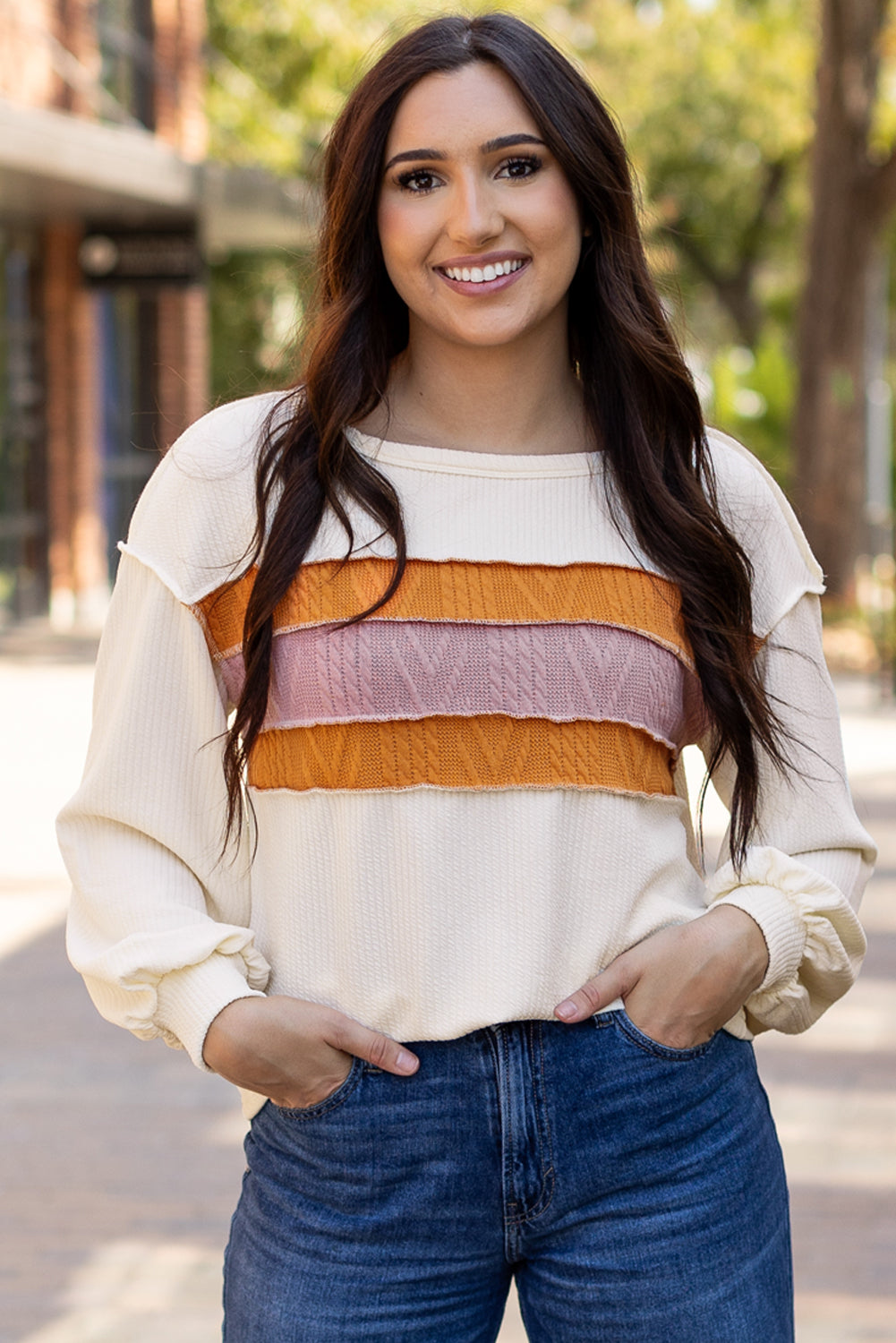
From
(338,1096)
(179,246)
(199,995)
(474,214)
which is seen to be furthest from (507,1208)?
(179,246)

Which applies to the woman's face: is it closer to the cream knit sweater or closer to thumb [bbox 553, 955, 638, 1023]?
the cream knit sweater

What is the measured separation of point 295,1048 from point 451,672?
1.37 feet

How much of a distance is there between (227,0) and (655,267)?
18185 mm

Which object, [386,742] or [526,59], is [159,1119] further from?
[526,59]

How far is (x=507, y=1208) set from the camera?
6.16 ft

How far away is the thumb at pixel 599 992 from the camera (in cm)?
190

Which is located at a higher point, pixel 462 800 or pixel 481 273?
pixel 481 273

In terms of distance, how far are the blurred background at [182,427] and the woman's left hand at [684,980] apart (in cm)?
80

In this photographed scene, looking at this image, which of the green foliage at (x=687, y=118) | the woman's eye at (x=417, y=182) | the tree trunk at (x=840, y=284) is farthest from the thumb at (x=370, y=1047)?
the green foliage at (x=687, y=118)

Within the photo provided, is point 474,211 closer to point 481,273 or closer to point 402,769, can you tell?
point 481,273

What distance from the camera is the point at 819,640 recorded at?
2184mm

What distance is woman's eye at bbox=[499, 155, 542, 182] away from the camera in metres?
2.02

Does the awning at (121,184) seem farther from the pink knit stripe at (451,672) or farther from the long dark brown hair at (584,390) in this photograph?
the pink knit stripe at (451,672)

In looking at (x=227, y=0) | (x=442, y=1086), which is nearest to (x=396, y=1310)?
A: (x=442, y=1086)
